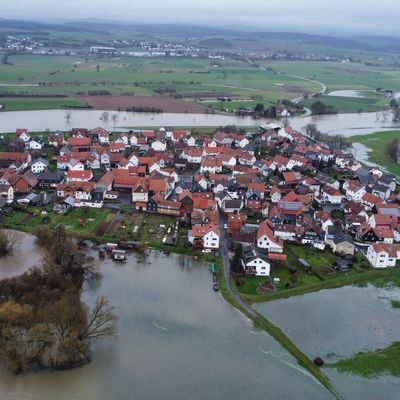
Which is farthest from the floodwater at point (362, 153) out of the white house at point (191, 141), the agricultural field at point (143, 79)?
the agricultural field at point (143, 79)

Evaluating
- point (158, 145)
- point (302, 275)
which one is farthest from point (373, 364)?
point (158, 145)

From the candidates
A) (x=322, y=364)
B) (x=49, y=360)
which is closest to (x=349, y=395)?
(x=322, y=364)

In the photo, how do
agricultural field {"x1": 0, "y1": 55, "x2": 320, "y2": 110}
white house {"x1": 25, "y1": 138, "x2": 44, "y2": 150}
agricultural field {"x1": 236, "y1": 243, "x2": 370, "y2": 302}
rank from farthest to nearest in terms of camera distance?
agricultural field {"x1": 0, "y1": 55, "x2": 320, "y2": 110}
white house {"x1": 25, "y1": 138, "x2": 44, "y2": 150}
agricultural field {"x1": 236, "y1": 243, "x2": 370, "y2": 302}

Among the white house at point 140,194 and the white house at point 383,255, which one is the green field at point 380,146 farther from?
the white house at point 140,194

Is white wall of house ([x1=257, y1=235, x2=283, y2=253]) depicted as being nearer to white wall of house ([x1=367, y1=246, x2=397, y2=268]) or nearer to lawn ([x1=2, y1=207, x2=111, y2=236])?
white wall of house ([x1=367, y1=246, x2=397, y2=268])

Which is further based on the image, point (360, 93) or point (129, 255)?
point (360, 93)

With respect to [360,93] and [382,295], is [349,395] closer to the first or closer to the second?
[382,295]

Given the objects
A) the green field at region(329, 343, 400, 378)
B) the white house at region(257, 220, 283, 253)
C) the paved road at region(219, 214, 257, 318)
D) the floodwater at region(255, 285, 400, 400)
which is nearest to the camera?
the floodwater at region(255, 285, 400, 400)

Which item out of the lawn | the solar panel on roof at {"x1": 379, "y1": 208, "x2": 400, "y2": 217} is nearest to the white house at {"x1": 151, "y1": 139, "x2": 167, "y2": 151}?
the lawn
